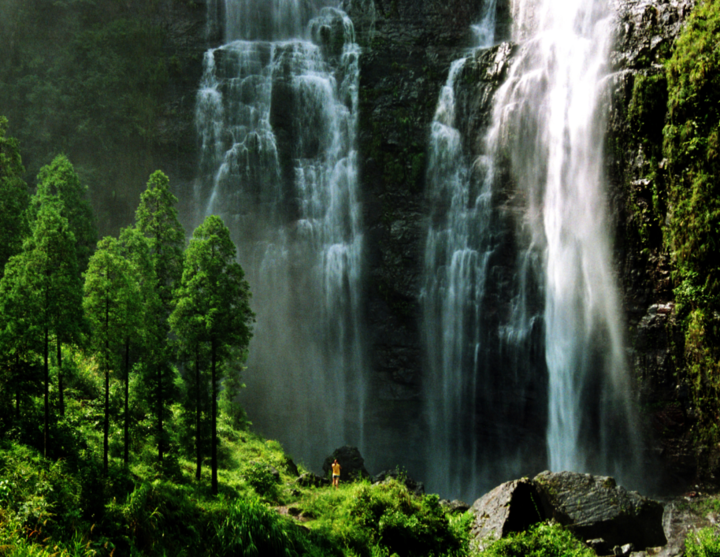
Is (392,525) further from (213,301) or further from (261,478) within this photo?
(213,301)

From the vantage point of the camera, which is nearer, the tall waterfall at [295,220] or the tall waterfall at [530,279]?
the tall waterfall at [530,279]

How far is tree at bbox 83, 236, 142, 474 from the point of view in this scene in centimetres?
1745

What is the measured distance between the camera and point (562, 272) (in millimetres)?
31578

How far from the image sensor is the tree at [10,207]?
20750 mm

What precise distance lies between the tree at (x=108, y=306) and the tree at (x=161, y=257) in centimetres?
227

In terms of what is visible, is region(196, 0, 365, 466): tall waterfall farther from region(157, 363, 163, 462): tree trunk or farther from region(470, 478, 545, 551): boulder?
region(470, 478, 545, 551): boulder

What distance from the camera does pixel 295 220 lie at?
39875 millimetres

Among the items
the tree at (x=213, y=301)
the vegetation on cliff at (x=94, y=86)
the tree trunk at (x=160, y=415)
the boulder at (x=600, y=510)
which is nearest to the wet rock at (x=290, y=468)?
the tree at (x=213, y=301)

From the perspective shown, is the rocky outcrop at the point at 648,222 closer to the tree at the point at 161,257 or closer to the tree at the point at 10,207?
the tree at the point at 161,257

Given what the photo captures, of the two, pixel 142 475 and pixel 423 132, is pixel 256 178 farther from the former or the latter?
pixel 142 475

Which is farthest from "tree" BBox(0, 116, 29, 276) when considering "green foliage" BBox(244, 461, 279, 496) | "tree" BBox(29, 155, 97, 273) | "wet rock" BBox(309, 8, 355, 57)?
"wet rock" BBox(309, 8, 355, 57)

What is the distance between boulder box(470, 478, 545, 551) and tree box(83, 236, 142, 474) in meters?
11.8

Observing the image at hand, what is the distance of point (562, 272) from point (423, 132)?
1413 cm

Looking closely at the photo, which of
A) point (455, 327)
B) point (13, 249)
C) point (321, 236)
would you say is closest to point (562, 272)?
point (455, 327)
